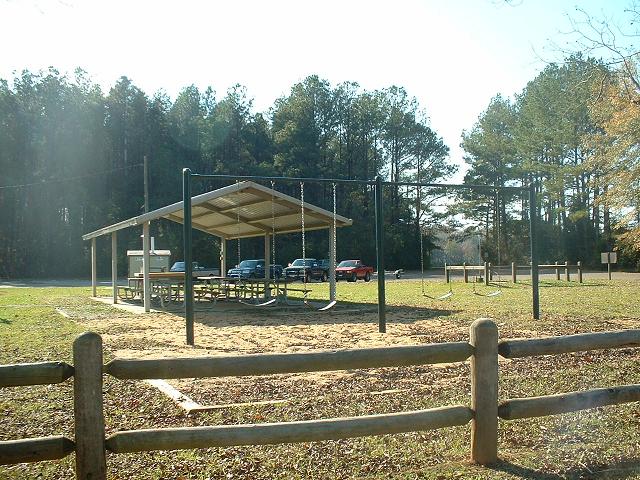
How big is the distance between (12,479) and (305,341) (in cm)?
682

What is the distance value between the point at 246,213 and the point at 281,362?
52.8 feet

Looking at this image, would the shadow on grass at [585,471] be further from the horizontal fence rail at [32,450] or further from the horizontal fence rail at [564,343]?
the horizontal fence rail at [32,450]

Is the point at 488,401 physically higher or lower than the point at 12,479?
higher

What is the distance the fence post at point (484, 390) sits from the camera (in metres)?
4.28

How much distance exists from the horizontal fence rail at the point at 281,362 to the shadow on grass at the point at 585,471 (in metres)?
0.79

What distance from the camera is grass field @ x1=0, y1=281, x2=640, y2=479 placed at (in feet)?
14.3

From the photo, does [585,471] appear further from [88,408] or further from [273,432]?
[88,408]

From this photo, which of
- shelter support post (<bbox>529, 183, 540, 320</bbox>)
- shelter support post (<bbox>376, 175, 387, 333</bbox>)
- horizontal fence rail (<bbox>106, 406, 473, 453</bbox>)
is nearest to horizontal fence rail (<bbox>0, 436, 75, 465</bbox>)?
horizontal fence rail (<bbox>106, 406, 473, 453</bbox>)

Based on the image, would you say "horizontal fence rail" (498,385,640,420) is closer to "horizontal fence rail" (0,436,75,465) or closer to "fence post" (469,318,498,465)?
"fence post" (469,318,498,465)

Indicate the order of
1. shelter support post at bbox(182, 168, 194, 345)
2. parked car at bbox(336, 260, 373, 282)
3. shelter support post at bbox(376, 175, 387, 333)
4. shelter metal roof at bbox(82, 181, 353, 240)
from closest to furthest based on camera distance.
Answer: shelter support post at bbox(182, 168, 194, 345)
shelter support post at bbox(376, 175, 387, 333)
shelter metal roof at bbox(82, 181, 353, 240)
parked car at bbox(336, 260, 373, 282)

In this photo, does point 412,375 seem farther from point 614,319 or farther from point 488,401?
point 614,319

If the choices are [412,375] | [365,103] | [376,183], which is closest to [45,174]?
[365,103]

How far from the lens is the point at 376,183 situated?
477 inches

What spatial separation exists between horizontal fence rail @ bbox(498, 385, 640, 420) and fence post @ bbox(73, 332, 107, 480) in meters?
2.58
